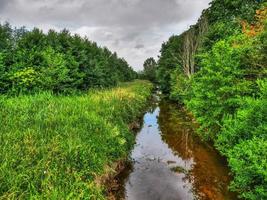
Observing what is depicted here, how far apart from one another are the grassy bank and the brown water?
114 centimetres

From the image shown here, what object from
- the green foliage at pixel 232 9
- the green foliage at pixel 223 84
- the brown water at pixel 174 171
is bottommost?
the brown water at pixel 174 171

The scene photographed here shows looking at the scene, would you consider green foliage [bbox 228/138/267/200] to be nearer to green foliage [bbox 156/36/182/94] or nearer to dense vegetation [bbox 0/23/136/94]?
dense vegetation [bbox 0/23/136/94]

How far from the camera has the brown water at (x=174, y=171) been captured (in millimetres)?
11445

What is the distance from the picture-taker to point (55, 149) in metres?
8.76

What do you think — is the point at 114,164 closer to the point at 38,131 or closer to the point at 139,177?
the point at 139,177

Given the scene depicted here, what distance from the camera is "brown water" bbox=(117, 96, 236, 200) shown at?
37.6ft

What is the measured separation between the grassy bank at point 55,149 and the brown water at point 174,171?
1.14 meters

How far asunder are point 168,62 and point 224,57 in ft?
103

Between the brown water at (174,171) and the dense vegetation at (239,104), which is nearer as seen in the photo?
the dense vegetation at (239,104)

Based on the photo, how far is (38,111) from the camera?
12.4 m

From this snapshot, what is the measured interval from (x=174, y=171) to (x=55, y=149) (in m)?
6.41

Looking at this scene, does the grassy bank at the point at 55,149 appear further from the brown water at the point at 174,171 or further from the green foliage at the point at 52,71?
the green foliage at the point at 52,71

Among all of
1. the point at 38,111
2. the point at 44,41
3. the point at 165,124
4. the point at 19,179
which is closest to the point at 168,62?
the point at 165,124

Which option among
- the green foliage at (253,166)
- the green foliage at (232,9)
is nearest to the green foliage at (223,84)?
the green foliage at (253,166)
